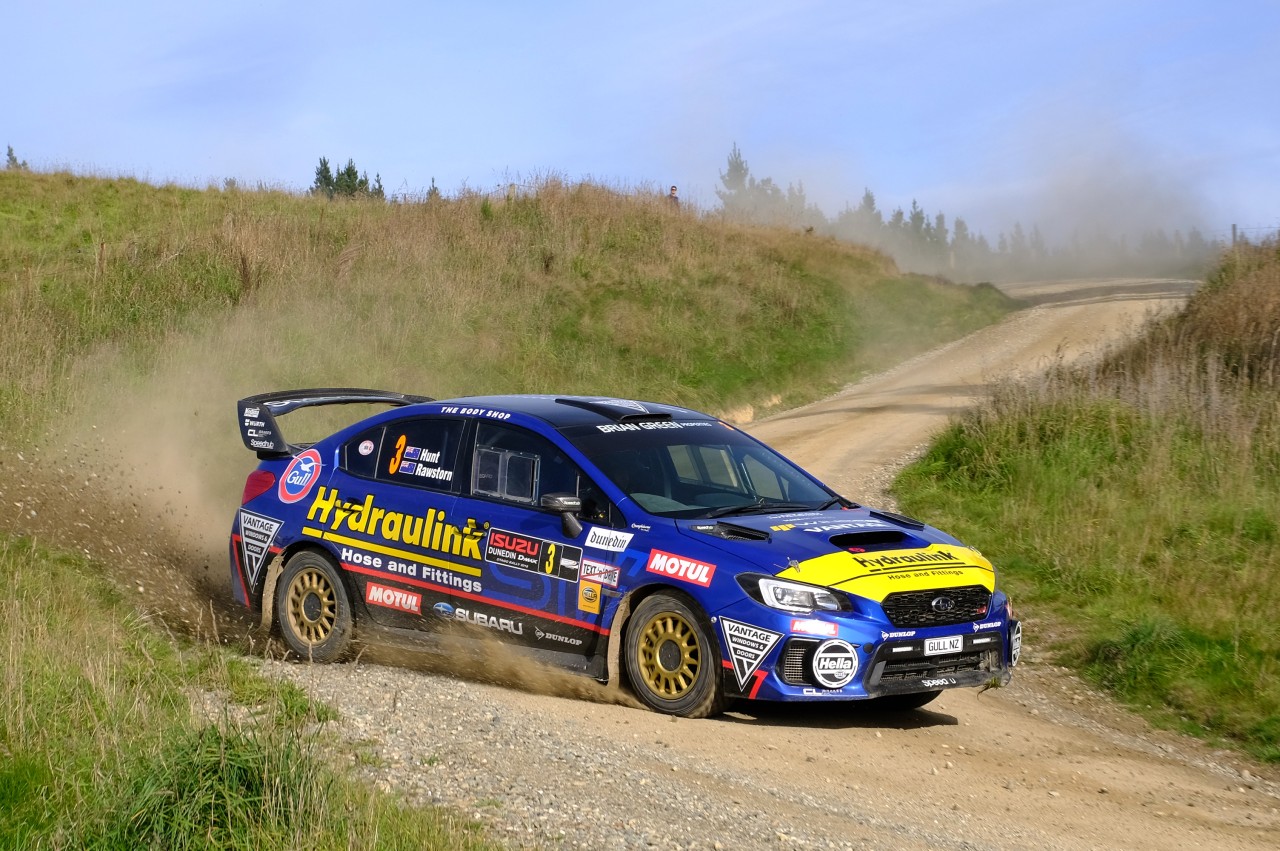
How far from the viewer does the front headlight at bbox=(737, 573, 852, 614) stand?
257 inches

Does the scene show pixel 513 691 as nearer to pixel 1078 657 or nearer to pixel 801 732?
pixel 801 732

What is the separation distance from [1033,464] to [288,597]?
7.66m

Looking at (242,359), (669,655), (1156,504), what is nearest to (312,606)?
(669,655)

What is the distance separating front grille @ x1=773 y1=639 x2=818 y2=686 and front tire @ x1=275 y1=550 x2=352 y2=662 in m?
3.23

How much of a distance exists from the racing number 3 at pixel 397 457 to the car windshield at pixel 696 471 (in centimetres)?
136

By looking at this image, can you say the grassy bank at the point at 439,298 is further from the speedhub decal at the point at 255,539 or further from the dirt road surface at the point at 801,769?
the dirt road surface at the point at 801,769

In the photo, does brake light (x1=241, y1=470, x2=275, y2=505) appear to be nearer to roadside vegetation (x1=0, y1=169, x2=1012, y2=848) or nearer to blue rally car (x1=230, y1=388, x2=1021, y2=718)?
blue rally car (x1=230, y1=388, x2=1021, y2=718)

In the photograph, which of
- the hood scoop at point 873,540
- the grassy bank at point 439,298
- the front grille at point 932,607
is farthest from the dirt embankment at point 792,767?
the grassy bank at point 439,298

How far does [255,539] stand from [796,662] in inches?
170

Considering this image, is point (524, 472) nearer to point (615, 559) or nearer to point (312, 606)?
point (615, 559)

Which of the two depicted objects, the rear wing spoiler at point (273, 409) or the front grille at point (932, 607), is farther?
the rear wing spoiler at point (273, 409)

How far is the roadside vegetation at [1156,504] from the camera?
27.4 ft

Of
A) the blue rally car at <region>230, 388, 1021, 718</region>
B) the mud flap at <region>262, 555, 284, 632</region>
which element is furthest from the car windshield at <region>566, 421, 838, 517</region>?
the mud flap at <region>262, 555, 284, 632</region>

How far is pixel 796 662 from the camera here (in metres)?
6.49
